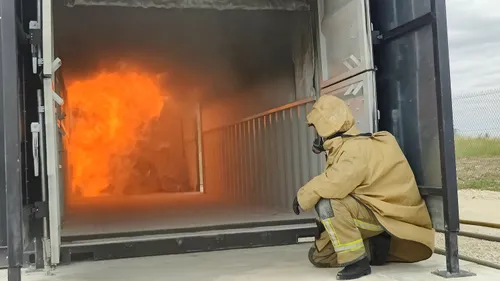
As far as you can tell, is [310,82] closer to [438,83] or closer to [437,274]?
[438,83]

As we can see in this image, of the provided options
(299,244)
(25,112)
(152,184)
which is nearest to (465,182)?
(152,184)

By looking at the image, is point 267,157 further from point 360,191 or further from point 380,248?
point 360,191

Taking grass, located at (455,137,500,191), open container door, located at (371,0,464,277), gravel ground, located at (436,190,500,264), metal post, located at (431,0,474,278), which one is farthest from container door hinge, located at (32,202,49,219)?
grass, located at (455,137,500,191)

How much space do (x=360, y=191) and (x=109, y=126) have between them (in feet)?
38.9

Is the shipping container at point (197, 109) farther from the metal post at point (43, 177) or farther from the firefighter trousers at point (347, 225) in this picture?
the firefighter trousers at point (347, 225)

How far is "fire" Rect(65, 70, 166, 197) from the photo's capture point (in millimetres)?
13834

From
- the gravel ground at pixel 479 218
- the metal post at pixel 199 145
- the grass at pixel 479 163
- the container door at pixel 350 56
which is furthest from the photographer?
the grass at pixel 479 163

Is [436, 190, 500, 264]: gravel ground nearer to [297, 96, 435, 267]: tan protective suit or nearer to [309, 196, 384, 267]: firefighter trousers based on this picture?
[297, 96, 435, 267]: tan protective suit

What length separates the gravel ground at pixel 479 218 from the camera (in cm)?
606

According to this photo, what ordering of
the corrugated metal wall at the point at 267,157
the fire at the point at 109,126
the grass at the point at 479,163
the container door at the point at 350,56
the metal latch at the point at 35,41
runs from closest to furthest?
the metal latch at the point at 35,41 < the container door at the point at 350,56 < the corrugated metal wall at the point at 267,157 < the fire at the point at 109,126 < the grass at the point at 479,163

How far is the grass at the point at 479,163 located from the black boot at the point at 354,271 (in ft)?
36.5

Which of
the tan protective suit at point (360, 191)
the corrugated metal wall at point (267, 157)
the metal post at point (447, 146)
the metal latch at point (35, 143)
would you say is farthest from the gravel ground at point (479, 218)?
the metal latch at point (35, 143)

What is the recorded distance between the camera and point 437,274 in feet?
13.7

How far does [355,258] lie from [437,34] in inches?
74.9
